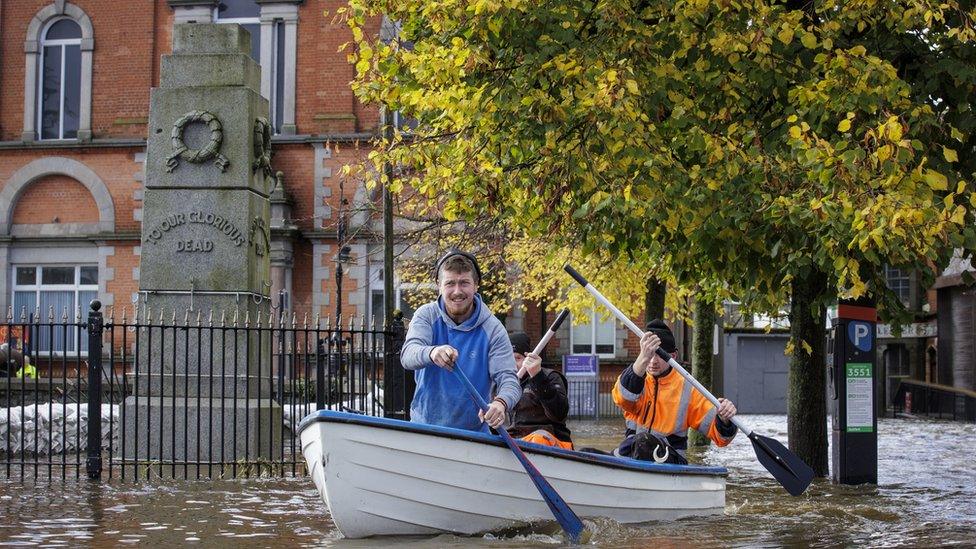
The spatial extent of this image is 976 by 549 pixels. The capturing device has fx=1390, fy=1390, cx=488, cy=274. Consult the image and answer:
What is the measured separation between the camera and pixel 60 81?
115 ft

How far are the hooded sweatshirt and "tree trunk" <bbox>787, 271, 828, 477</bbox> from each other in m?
6.39

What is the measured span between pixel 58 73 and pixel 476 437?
29.0 meters

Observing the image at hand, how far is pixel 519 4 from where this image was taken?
12.2 metres

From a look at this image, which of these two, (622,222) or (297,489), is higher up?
(622,222)

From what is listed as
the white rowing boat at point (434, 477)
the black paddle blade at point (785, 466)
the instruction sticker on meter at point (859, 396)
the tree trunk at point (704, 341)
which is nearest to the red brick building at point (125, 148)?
the tree trunk at point (704, 341)

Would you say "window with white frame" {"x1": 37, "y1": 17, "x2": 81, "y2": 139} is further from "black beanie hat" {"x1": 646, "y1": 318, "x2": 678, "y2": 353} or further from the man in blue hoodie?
the man in blue hoodie

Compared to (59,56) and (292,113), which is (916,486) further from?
(59,56)

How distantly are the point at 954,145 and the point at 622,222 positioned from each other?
337 cm

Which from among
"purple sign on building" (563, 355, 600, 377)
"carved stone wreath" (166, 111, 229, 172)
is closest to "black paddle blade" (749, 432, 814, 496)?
"carved stone wreath" (166, 111, 229, 172)

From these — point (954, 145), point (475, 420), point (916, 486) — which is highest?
point (954, 145)

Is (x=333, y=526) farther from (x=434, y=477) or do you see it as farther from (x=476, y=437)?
(x=476, y=437)

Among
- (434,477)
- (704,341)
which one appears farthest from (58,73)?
(434,477)

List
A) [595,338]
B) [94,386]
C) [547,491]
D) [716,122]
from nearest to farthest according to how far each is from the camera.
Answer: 1. [547,491]
2. [716,122]
3. [94,386]
4. [595,338]

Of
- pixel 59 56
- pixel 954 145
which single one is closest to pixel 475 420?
pixel 954 145
